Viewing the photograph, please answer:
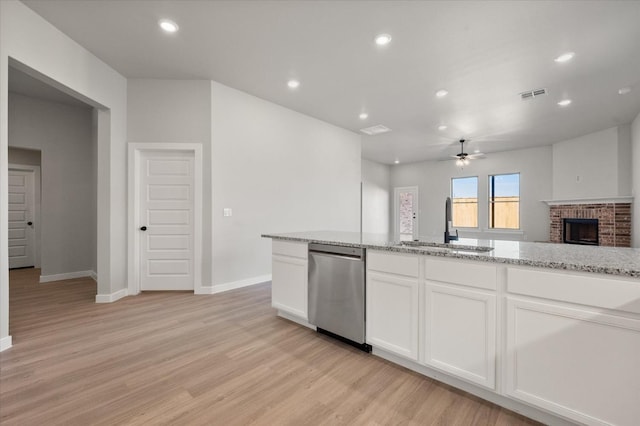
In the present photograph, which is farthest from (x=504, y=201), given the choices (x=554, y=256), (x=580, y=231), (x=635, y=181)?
(x=554, y=256)

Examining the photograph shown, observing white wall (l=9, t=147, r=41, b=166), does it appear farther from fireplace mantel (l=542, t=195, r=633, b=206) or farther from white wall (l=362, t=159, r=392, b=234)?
fireplace mantel (l=542, t=195, r=633, b=206)

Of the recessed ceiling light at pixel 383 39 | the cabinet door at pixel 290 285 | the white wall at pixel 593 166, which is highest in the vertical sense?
the recessed ceiling light at pixel 383 39

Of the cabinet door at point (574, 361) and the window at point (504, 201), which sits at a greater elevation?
the window at point (504, 201)

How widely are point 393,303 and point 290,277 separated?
1192 millimetres

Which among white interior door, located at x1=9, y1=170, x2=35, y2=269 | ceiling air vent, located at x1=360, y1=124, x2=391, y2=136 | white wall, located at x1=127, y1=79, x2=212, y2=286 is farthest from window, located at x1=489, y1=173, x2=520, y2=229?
white interior door, located at x1=9, y1=170, x2=35, y2=269

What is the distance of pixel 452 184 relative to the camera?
30.6 ft

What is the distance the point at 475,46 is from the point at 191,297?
461 cm

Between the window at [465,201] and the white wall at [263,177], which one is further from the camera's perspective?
the window at [465,201]

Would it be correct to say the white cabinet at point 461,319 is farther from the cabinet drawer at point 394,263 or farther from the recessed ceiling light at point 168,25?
the recessed ceiling light at point 168,25

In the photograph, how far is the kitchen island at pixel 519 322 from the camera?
4.42 ft

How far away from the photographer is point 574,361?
4.72 feet

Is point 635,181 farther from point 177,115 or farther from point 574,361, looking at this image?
point 177,115

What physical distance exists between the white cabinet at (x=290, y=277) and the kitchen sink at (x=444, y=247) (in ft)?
3.35

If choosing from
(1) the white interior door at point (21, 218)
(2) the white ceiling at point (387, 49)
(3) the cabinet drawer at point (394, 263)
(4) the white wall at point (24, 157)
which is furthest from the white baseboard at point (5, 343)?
(4) the white wall at point (24, 157)
